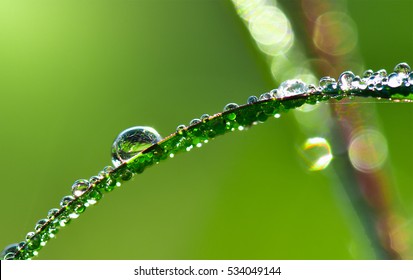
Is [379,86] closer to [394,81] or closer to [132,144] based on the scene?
[394,81]

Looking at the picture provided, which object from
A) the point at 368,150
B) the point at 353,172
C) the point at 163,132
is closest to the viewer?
the point at 353,172

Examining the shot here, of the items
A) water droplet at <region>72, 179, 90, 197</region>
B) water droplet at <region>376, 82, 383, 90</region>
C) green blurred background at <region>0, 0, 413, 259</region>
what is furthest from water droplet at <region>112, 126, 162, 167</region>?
green blurred background at <region>0, 0, 413, 259</region>

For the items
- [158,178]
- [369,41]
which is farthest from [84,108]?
[369,41]

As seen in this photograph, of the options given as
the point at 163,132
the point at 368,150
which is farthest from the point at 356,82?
the point at 163,132

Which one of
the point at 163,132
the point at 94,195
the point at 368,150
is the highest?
the point at 163,132

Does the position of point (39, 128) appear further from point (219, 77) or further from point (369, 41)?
point (369, 41)

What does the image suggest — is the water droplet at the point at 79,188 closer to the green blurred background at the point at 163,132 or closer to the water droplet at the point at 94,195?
the water droplet at the point at 94,195

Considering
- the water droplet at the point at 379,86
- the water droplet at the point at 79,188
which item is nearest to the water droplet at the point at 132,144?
the water droplet at the point at 79,188

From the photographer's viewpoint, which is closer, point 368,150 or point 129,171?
point 129,171
